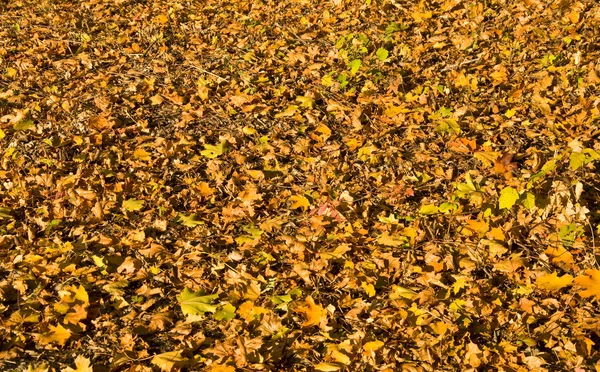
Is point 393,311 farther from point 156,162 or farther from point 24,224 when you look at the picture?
point 24,224

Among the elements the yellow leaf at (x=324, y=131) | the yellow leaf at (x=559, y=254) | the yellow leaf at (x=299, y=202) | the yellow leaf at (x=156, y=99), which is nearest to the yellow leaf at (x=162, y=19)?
the yellow leaf at (x=156, y=99)

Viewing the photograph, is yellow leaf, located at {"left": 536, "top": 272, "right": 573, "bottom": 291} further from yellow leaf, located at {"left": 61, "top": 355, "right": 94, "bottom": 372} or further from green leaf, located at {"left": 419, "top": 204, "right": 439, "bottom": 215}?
yellow leaf, located at {"left": 61, "top": 355, "right": 94, "bottom": 372}

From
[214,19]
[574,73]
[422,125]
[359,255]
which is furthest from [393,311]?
[214,19]

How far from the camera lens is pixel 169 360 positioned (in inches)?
76.9

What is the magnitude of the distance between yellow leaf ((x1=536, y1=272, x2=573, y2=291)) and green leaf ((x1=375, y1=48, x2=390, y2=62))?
1.97 metres

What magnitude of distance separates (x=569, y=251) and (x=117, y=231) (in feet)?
6.85

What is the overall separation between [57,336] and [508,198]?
203 cm

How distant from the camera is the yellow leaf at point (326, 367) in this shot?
190 cm

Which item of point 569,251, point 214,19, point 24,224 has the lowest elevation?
point 24,224

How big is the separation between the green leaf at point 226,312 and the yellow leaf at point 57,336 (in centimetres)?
59

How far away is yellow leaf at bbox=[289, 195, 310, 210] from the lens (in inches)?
103

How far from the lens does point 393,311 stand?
2.11m

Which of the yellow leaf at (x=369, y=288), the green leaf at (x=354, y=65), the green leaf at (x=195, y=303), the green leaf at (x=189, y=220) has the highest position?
the green leaf at (x=354, y=65)

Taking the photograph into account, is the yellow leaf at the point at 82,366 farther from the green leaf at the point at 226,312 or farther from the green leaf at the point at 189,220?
the green leaf at the point at 189,220
